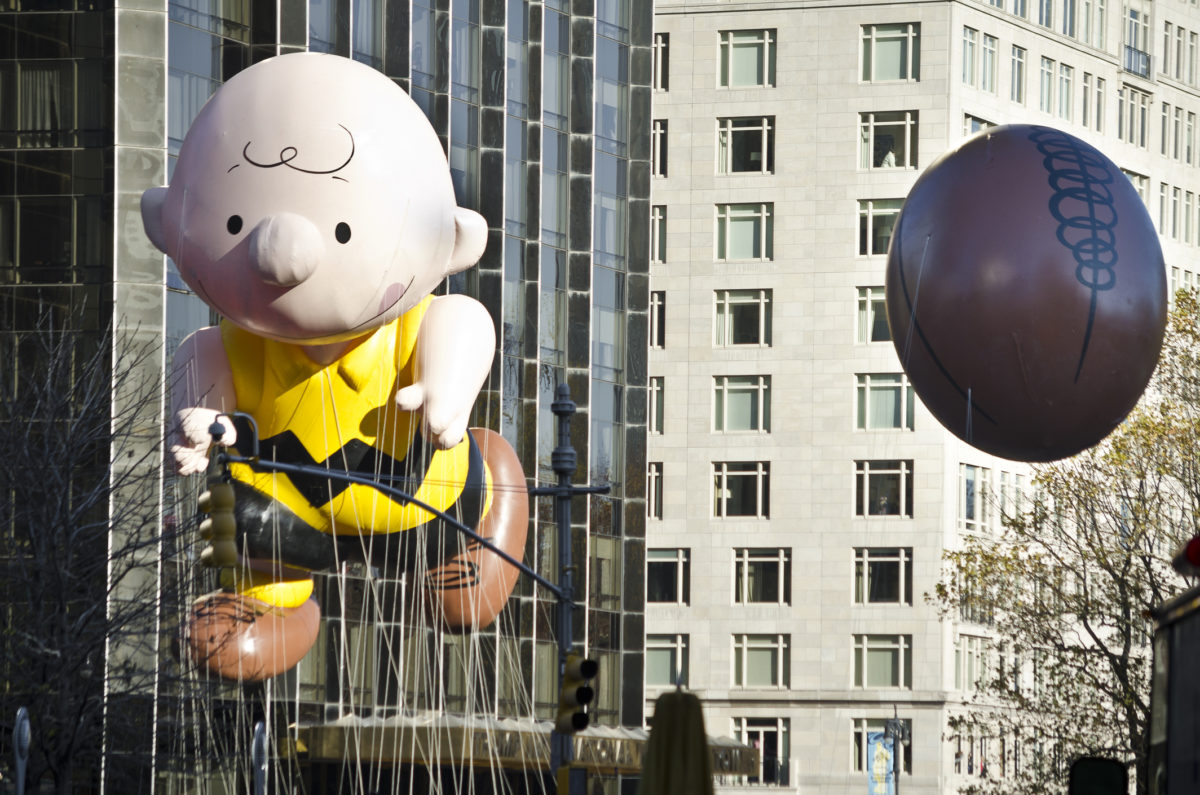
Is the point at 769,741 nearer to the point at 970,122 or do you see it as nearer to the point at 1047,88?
the point at 970,122

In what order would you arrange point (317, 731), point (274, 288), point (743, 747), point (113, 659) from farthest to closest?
point (743, 747) < point (317, 731) < point (113, 659) < point (274, 288)

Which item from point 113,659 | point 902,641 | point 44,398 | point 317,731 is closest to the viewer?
point 44,398

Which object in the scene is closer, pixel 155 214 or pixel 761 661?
pixel 155 214

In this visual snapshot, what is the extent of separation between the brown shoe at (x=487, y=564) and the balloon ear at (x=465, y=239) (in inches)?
74.3

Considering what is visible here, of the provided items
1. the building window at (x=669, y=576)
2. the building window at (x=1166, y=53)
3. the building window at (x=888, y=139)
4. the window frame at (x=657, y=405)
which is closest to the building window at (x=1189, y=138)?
the building window at (x=1166, y=53)

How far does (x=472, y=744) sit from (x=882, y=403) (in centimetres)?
3557

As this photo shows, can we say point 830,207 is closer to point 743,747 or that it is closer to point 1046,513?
point 743,747

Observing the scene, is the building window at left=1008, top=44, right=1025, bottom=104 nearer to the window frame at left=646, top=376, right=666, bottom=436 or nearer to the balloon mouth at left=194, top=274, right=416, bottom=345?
the window frame at left=646, top=376, right=666, bottom=436

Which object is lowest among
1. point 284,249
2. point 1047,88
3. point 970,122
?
point 284,249

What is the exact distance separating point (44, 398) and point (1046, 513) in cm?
1549

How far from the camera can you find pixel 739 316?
6538 cm

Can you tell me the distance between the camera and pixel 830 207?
64625 mm

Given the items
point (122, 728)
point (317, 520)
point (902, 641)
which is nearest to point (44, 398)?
point (122, 728)

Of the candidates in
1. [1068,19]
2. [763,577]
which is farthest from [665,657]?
[1068,19]
